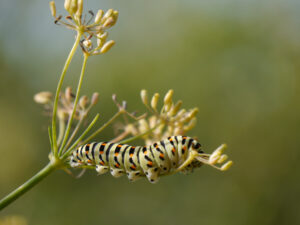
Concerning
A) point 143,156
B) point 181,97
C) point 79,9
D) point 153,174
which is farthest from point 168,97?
point 181,97

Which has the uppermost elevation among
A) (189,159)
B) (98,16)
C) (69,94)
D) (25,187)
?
(98,16)

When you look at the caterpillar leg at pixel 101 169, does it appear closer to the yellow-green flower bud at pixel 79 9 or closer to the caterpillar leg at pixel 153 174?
the caterpillar leg at pixel 153 174

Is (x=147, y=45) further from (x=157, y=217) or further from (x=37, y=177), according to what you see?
(x=37, y=177)

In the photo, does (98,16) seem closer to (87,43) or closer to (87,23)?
(87,23)

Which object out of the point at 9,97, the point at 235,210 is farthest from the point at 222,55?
the point at 9,97

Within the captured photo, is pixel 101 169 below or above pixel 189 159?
above

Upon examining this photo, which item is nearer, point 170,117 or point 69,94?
point 170,117
